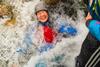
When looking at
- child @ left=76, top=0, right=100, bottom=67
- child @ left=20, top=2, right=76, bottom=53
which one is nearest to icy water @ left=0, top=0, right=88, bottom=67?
child @ left=20, top=2, right=76, bottom=53

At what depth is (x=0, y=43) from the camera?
158cm

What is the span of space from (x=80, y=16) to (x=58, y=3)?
0.40 ft

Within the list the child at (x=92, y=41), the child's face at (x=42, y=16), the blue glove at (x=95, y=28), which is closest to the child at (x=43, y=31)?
the child's face at (x=42, y=16)

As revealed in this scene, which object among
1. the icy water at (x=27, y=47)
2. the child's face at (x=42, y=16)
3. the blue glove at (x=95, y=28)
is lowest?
the icy water at (x=27, y=47)

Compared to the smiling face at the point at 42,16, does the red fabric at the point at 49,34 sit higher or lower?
lower

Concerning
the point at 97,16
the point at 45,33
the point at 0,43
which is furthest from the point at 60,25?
the point at 97,16

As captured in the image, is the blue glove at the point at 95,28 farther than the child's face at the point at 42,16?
No

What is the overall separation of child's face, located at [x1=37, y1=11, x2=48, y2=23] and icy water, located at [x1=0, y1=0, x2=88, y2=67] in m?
0.03

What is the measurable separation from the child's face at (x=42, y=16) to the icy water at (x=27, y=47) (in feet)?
0.10

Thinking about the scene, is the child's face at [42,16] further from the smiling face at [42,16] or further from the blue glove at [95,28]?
the blue glove at [95,28]

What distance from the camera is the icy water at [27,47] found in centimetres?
157

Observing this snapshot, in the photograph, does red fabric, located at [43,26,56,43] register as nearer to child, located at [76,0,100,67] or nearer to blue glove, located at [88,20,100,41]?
child, located at [76,0,100,67]

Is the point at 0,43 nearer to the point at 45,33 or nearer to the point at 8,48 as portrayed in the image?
the point at 8,48

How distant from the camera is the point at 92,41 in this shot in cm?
119
